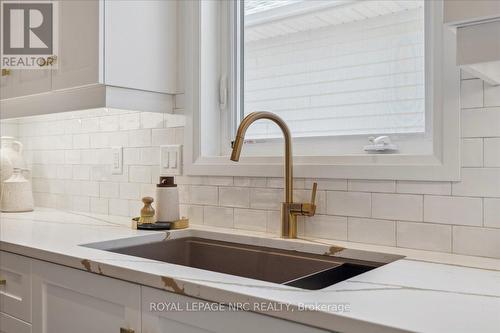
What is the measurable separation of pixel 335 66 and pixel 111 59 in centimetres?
76

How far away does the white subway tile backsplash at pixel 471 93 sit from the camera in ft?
4.02

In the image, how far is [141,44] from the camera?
69.4 inches

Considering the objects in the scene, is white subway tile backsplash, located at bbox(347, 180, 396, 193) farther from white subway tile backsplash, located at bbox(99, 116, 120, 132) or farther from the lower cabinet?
white subway tile backsplash, located at bbox(99, 116, 120, 132)

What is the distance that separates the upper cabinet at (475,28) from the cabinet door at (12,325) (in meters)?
1.34

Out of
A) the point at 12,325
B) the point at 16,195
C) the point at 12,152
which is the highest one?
the point at 12,152

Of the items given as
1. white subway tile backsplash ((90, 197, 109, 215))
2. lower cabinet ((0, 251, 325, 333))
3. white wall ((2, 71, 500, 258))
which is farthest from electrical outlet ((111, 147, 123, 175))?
lower cabinet ((0, 251, 325, 333))

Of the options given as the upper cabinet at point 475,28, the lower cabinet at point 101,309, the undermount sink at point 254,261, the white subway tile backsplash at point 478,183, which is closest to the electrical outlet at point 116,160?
the undermount sink at point 254,261

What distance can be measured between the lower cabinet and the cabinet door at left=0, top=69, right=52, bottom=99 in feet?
2.31

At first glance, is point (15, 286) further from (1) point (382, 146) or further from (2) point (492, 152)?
(2) point (492, 152)

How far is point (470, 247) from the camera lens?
49.3 inches

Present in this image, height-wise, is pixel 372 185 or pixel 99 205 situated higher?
pixel 372 185

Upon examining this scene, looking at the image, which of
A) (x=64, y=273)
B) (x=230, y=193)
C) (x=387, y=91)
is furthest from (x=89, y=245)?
(x=387, y=91)

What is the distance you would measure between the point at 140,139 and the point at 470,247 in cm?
134

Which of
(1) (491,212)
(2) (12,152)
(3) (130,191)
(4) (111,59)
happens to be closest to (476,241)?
(1) (491,212)
